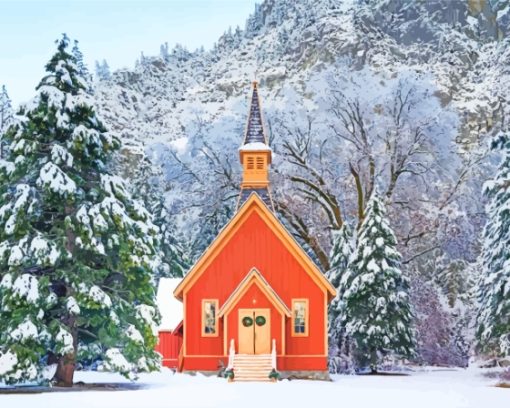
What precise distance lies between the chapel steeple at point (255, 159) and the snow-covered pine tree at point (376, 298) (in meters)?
5.16

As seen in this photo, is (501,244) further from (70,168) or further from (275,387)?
(70,168)

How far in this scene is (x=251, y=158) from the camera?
38625 millimetres

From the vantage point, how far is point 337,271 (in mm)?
42719

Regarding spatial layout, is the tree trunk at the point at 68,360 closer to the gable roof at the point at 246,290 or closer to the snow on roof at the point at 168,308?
the gable roof at the point at 246,290

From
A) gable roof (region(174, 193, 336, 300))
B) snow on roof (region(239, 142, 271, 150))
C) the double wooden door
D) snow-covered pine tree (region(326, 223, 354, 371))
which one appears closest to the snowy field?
the double wooden door

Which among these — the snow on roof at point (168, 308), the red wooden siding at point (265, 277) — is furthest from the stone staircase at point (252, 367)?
the snow on roof at point (168, 308)

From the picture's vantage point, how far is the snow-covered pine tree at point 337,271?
41.9m

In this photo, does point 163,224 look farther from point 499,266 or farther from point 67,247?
point 67,247

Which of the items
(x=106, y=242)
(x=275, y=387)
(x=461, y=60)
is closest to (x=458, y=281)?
(x=275, y=387)

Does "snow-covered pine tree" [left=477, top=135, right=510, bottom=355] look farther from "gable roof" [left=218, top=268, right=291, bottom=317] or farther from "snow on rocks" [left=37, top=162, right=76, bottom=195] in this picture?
"snow on rocks" [left=37, top=162, right=76, bottom=195]

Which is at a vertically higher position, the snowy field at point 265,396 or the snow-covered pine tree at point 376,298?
the snow-covered pine tree at point 376,298

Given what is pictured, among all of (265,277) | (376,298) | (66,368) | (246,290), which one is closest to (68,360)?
(66,368)

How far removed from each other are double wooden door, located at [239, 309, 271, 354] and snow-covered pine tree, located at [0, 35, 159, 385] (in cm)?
754

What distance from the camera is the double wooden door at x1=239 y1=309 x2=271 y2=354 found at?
35.4 meters
